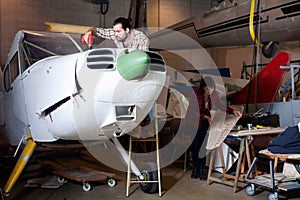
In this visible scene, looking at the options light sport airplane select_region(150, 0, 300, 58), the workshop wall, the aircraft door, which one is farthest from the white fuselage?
the workshop wall

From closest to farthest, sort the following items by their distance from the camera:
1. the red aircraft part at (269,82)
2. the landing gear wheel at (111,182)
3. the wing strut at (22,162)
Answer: the wing strut at (22,162) < the landing gear wheel at (111,182) < the red aircraft part at (269,82)

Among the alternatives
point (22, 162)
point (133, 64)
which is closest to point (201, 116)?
point (133, 64)

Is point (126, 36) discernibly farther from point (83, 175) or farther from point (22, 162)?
point (83, 175)

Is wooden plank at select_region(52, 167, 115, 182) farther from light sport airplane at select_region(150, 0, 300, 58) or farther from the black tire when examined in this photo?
light sport airplane at select_region(150, 0, 300, 58)

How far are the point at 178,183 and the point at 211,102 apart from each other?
1121mm

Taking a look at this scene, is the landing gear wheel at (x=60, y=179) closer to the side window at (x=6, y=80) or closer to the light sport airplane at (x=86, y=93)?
the light sport airplane at (x=86, y=93)

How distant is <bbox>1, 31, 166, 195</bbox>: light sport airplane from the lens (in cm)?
284

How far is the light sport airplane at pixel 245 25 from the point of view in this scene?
4703 mm

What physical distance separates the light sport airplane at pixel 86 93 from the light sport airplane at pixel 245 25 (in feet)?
8.02

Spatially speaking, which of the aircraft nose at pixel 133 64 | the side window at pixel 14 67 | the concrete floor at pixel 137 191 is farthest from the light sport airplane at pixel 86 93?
the concrete floor at pixel 137 191

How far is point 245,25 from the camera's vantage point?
5262 millimetres

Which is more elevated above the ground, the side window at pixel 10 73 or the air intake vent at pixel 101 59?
the air intake vent at pixel 101 59

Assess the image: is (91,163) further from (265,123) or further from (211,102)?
(265,123)

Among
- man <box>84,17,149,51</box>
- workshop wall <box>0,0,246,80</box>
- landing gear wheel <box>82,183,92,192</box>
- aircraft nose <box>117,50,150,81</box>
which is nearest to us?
aircraft nose <box>117,50,150,81</box>
